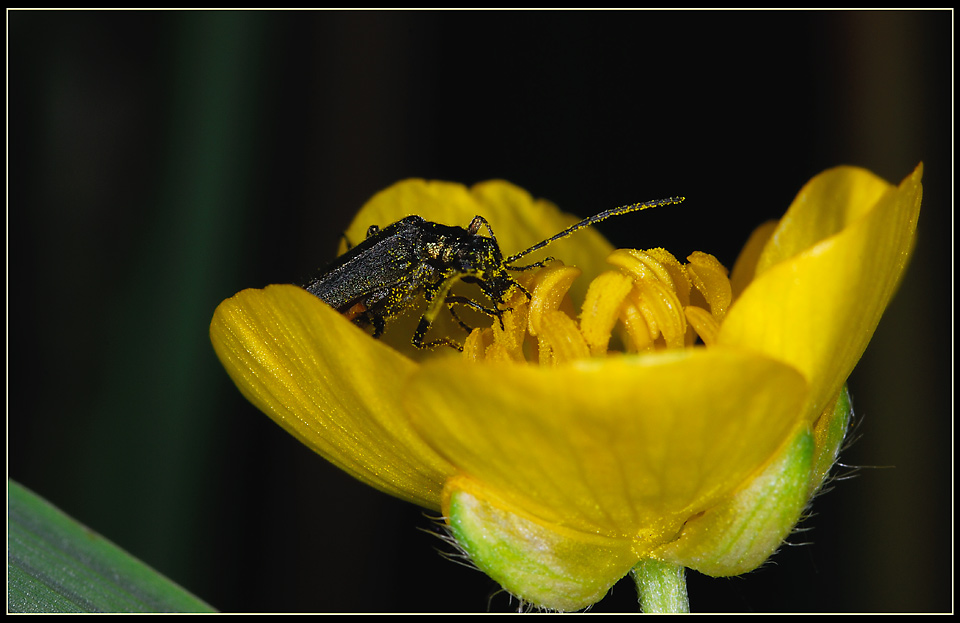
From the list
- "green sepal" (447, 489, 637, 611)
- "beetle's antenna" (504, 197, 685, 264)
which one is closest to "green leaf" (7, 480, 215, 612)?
"green sepal" (447, 489, 637, 611)

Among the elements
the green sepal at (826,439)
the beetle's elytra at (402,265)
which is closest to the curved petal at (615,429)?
the green sepal at (826,439)

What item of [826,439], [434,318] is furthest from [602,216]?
[826,439]

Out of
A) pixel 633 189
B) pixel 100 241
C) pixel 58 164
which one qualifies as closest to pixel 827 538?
pixel 633 189

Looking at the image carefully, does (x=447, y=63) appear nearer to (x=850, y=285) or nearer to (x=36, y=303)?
(x=36, y=303)

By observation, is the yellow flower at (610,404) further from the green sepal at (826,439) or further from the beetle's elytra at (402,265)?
the beetle's elytra at (402,265)

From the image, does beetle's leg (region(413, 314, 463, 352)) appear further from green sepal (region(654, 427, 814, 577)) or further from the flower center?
green sepal (region(654, 427, 814, 577))

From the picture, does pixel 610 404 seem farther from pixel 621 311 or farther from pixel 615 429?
pixel 621 311
